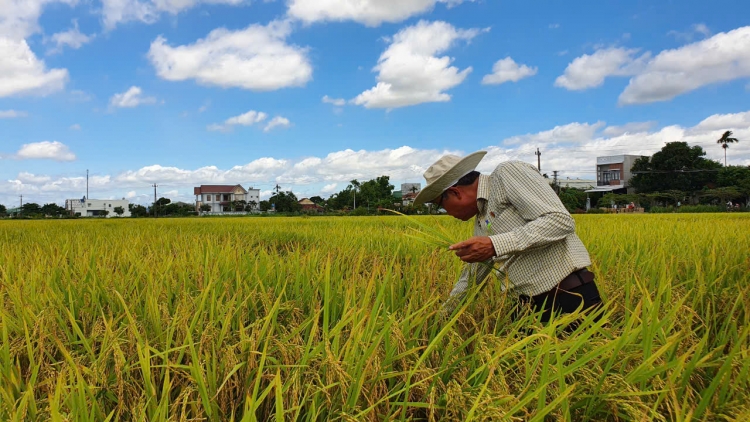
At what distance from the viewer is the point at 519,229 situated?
1.60 m

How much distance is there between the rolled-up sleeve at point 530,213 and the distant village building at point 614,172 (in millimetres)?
51305

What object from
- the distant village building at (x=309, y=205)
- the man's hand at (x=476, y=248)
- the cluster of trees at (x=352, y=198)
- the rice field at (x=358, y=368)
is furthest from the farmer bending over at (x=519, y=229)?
the distant village building at (x=309, y=205)

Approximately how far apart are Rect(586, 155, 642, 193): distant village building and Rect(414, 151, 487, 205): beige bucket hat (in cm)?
5137

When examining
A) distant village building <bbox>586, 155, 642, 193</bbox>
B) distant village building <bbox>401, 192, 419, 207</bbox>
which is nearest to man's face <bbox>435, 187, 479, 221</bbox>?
distant village building <bbox>401, 192, 419, 207</bbox>

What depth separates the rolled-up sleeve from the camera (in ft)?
5.16

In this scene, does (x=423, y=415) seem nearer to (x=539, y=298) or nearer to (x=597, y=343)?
(x=597, y=343)

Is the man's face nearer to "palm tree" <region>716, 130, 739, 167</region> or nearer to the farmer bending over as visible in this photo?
the farmer bending over

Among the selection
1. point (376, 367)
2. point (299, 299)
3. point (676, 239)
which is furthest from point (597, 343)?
point (676, 239)

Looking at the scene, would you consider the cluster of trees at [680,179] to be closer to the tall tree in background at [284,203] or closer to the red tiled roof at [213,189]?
the tall tree in background at [284,203]

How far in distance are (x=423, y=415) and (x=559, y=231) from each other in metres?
0.77

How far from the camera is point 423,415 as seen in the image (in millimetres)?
1216

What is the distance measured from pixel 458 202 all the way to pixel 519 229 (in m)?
0.27

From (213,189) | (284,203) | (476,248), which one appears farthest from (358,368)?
(213,189)

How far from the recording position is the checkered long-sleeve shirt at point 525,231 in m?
1.59
